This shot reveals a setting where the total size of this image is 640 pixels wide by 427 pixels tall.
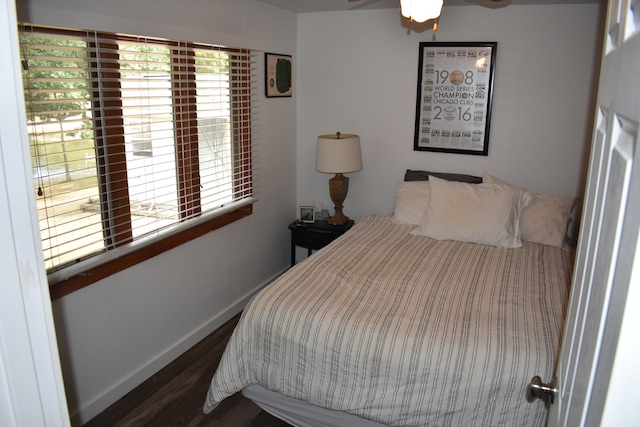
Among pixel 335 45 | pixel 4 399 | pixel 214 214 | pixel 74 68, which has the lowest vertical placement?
pixel 214 214

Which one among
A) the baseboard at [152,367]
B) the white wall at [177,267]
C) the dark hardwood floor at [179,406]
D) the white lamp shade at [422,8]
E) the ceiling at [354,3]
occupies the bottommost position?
the dark hardwood floor at [179,406]

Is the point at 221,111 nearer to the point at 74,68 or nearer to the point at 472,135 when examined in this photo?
the point at 74,68

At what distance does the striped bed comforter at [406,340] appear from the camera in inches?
73.0

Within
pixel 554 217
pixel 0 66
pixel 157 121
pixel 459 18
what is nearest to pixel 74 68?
pixel 157 121

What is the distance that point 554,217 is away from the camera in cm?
306

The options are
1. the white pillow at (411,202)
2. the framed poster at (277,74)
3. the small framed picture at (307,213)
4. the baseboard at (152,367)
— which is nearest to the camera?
the baseboard at (152,367)

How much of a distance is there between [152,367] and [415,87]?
2615 millimetres

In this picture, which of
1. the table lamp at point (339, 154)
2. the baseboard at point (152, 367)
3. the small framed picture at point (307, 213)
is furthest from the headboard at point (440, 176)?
the baseboard at point (152, 367)

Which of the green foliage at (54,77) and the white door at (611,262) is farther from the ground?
the green foliage at (54,77)

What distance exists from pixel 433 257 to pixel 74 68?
2074 mm

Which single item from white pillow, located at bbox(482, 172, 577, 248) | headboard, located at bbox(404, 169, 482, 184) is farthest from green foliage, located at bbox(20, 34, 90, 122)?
white pillow, located at bbox(482, 172, 577, 248)

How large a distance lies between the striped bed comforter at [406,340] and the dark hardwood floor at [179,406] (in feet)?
0.70

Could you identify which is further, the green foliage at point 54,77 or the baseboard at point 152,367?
the baseboard at point 152,367

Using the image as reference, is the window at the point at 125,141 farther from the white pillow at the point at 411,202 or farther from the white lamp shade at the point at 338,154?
the white pillow at the point at 411,202
